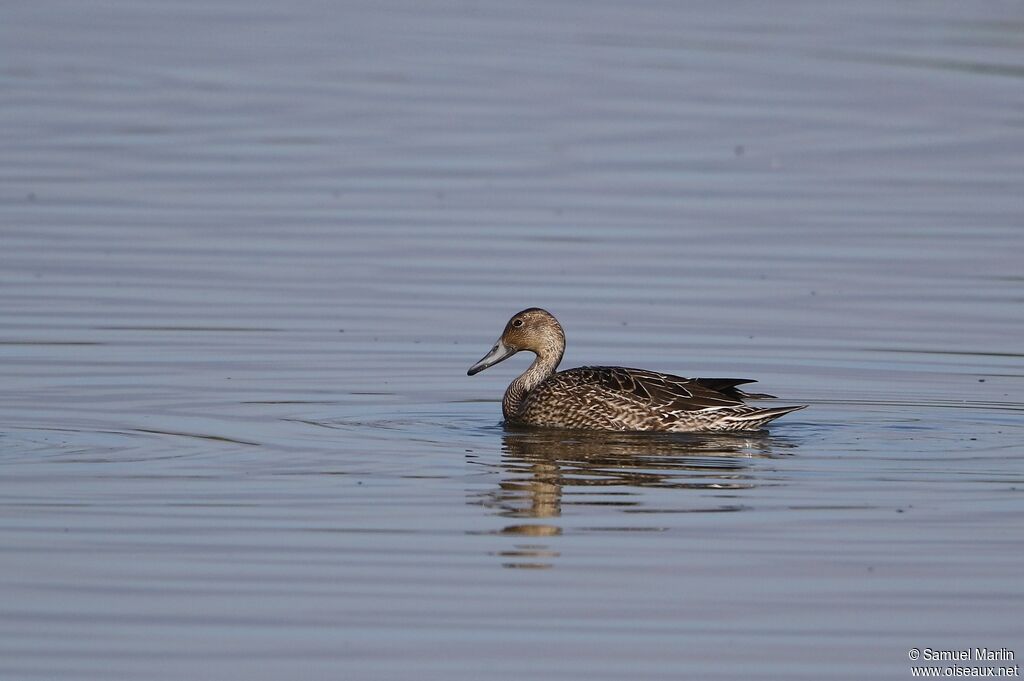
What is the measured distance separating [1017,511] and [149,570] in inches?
156

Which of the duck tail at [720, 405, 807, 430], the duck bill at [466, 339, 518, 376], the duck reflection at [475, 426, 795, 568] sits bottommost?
the duck reflection at [475, 426, 795, 568]

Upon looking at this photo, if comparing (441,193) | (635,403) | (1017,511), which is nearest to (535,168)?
(441,193)

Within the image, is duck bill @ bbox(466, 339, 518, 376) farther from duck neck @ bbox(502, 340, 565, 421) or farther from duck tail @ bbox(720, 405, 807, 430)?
duck tail @ bbox(720, 405, 807, 430)

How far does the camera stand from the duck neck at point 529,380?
44.4 feet

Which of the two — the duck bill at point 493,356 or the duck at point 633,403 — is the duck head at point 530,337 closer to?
the duck bill at point 493,356

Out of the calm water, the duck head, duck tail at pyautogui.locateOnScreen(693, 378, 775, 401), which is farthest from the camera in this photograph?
the duck head

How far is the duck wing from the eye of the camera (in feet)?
42.0

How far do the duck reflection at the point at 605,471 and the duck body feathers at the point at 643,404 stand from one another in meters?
0.08

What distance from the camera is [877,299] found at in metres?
16.8

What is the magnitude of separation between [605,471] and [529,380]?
2.44m

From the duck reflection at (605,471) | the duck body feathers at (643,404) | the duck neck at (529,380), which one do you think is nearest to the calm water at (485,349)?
the duck reflection at (605,471)

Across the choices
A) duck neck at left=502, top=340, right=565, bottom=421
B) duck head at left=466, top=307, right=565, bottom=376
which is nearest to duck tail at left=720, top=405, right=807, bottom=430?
duck neck at left=502, top=340, right=565, bottom=421

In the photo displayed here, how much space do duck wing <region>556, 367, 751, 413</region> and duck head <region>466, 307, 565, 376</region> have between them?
110 centimetres

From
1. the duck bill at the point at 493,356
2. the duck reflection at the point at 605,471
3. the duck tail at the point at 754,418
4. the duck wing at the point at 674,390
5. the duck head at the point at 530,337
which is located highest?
the duck head at the point at 530,337
